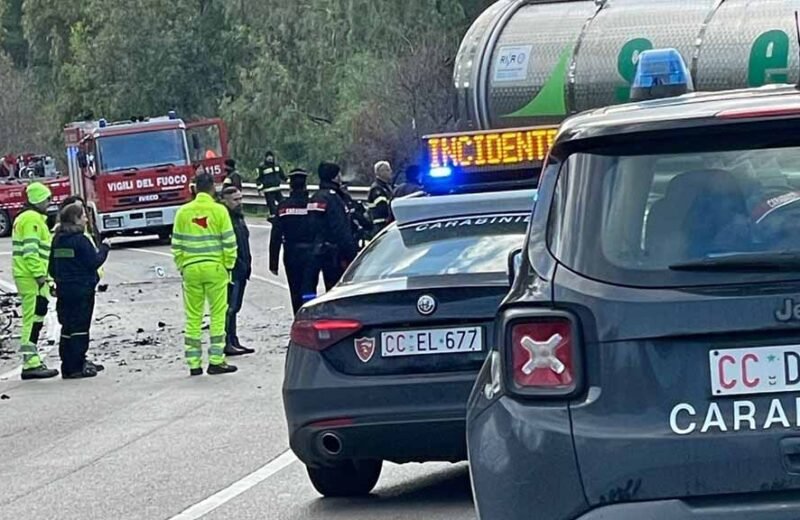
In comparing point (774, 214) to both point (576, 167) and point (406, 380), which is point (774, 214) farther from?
point (406, 380)

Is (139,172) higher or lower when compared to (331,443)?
lower

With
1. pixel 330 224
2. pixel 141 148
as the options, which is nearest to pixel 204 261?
pixel 330 224

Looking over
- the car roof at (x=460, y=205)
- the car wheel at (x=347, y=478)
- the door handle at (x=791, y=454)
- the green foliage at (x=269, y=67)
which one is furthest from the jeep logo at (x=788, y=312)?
the green foliage at (x=269, y=67)

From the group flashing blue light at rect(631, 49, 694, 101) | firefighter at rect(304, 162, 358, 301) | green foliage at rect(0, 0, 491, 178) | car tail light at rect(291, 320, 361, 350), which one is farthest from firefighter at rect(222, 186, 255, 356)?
green foliage at rect(0, 0, 491, 178)

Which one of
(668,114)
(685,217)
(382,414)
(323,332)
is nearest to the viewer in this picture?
(685,217)

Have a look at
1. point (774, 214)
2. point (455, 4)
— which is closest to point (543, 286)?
point (774, 214)

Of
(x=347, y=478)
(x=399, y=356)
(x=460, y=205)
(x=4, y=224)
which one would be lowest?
(x=4, y=224)

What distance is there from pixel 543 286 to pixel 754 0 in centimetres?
725

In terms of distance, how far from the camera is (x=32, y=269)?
15969mm

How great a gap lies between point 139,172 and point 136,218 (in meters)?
0.93

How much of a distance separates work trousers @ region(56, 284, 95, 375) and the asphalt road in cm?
28

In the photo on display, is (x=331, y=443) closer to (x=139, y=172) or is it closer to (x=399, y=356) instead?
(x=399, y=356)

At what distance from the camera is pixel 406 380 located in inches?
313

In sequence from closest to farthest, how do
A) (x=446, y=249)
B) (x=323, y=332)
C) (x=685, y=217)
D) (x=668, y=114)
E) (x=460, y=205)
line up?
1. (x=685, y=217)
2. (x=668, y=114)
3. (x=323, y=332)
4. (x=446, y=249)
5. (x=460, y=205)
